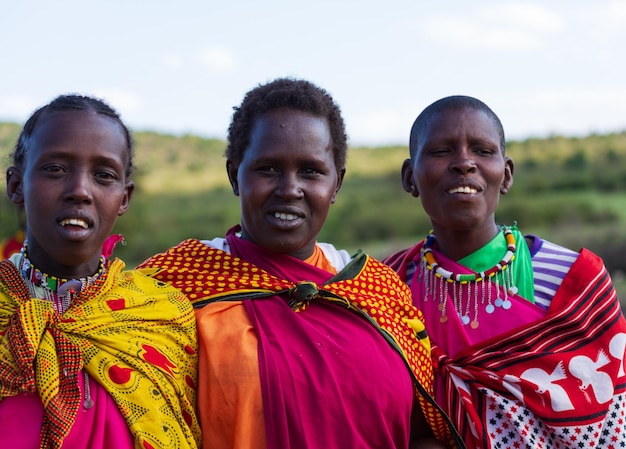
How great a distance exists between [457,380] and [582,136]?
102 feet

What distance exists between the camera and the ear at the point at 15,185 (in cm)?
274

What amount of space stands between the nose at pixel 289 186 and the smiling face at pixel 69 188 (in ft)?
1.96

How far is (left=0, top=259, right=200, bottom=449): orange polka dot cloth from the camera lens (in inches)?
95.3

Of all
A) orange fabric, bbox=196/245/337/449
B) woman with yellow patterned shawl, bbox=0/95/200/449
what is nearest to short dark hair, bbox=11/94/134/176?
woman with yellow patterned shawl, bbox=0/95/200/449

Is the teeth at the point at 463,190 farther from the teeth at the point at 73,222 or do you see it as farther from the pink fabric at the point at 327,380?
the teeth at the point at 73,222

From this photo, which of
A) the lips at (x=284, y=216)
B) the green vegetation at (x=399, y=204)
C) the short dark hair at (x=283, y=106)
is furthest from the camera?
the green vegetation at (x=399, y=204)

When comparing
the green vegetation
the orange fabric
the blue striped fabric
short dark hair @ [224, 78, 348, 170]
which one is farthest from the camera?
the green vegetation

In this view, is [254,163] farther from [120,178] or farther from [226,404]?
[226,404]

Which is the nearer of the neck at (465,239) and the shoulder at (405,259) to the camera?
the neck at (465,239)

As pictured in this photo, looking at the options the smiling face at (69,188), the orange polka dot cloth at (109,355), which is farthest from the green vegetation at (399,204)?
the smiling face at (69,188)

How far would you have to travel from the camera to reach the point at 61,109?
2.74 meters

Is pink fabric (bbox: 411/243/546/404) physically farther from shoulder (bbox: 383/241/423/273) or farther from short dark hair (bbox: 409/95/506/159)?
short dark hair (bbox: 409/95/506/159)

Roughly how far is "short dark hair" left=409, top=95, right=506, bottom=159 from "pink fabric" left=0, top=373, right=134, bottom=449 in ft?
6.18

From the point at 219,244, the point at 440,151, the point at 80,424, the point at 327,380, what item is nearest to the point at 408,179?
the point at 440,151
